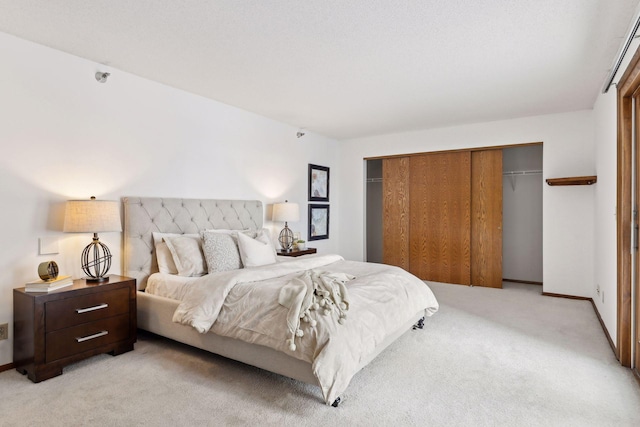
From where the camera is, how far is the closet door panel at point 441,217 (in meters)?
5.74

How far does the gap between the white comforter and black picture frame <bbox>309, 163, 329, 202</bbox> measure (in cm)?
287

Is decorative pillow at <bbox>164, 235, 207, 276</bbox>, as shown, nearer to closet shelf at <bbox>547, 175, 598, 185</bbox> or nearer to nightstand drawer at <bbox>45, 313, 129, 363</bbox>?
nightstand drawer at <bbox>45, 313, 129, 363</bbox>

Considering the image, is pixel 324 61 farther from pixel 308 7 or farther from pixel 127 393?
pixel 127 393

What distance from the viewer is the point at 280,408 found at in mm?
2176

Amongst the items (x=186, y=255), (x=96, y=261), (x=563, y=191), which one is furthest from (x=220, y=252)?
(x=563, y=191)

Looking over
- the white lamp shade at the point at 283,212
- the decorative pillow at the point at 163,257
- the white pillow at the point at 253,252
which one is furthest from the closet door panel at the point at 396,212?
the decorative pillow at the point at 163,257

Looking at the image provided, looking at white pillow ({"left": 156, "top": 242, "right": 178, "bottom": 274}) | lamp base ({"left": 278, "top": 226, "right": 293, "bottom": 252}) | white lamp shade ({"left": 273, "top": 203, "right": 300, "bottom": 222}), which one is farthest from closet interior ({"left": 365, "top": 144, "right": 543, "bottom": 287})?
white pillow ({"left": 156, "top": 242, "right": 178, "bottom": 274})

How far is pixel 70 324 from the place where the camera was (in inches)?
105

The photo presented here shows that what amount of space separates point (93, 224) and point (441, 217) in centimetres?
489

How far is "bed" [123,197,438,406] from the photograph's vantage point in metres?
2.25

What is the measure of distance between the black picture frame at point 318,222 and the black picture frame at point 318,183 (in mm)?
152

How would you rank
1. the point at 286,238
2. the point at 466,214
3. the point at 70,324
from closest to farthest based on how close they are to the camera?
the point at 70,324 < the point at 286,238 < the point at 466,214

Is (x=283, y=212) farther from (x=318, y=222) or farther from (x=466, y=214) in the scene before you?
(x=466, y=214)

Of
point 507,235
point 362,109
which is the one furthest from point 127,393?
point 507,235
